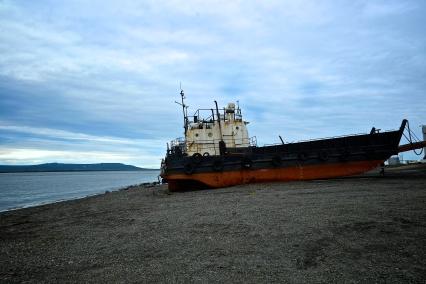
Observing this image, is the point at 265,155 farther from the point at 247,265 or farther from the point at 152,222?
the point at 247,265

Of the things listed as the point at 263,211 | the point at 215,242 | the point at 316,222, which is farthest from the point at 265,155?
the point at 215,242

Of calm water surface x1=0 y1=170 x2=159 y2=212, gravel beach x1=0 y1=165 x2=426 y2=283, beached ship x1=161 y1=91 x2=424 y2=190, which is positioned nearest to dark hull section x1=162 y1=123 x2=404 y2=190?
beached ship x1=161 y1=91 x2=424 y2=190

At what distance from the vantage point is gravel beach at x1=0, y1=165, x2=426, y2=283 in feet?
15.1

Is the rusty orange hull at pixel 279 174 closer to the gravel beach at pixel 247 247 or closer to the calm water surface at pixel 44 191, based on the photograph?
the gravel beach at pixel 247 247

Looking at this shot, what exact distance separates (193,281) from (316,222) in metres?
3.71

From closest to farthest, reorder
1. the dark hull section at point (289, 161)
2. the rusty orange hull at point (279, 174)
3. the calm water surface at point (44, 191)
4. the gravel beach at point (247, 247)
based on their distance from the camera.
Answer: the gravel beach at point (247, 247) → the dark hull section at point (289, 161) → the rusty orange hull at point (279, 174) → the calm water surface at point (44, 191)

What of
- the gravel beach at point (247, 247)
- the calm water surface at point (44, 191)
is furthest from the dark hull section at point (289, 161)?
the calm water surface at point (44, 191)

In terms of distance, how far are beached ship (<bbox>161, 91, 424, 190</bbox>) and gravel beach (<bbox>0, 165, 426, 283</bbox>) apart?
7.07 meters

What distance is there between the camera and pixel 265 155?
18.0 m

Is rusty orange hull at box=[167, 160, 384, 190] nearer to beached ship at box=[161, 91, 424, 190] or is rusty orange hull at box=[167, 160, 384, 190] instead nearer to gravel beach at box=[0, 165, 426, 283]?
beached ship at box=[161, 91, 424, 190]

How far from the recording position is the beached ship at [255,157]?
652 inches

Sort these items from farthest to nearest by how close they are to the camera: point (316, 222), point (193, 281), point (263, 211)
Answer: point (263, 211) → point (316, 222) → point (193, 281)

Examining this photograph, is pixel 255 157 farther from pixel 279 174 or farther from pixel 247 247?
pixel 247 247

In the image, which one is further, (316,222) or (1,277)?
(316,222)
